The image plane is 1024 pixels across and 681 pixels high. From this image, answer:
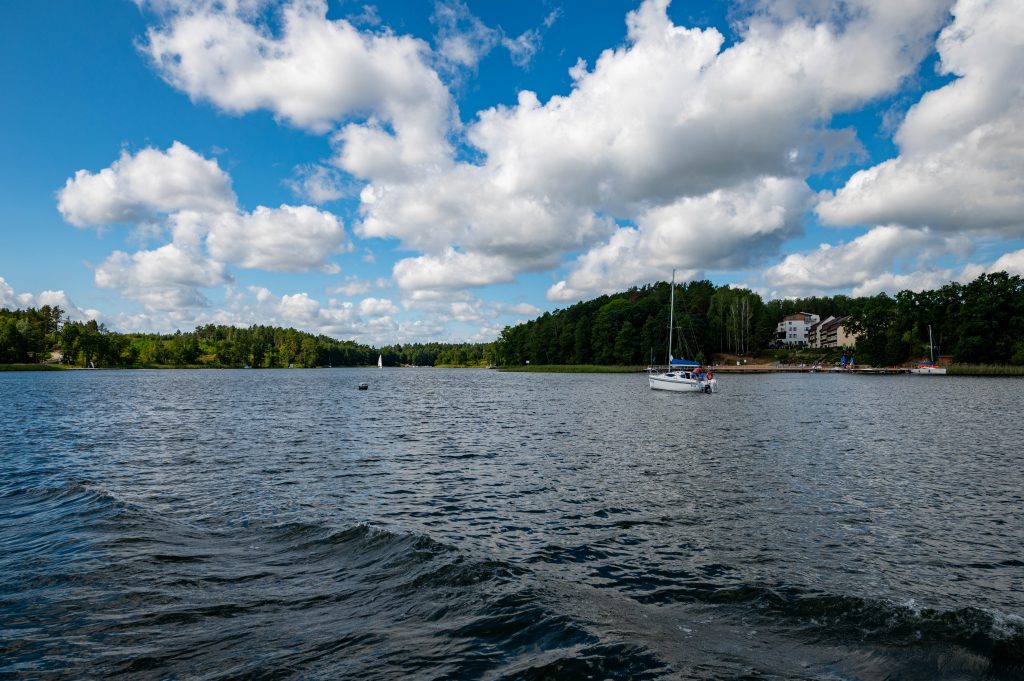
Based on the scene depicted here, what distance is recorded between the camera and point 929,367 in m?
142

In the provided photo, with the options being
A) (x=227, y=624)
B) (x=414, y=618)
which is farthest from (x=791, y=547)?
(x=227, y=624)

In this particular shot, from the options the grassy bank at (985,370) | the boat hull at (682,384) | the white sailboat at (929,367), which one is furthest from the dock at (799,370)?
the boat hull at (682,384)

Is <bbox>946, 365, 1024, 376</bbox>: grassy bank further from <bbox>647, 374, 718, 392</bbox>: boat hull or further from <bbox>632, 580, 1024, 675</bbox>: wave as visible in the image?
<bbox>632, 580, 1024, 675</bbox>: wave

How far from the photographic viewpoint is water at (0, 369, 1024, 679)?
358 inches

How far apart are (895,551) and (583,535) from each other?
7.94 meters

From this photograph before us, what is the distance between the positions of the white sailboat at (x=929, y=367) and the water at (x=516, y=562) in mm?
134935

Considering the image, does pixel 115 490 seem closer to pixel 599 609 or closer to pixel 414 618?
pixel 414 618

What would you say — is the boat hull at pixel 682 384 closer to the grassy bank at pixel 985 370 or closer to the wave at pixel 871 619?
the wave at pixel 871 619

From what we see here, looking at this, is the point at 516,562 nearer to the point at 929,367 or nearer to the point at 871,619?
the point at 871,619

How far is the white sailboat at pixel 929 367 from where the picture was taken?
140 metres

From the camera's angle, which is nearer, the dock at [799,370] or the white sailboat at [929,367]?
the white sailboat at [929,367]

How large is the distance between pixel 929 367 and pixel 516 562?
6566 inches

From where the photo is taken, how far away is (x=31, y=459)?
28.6m

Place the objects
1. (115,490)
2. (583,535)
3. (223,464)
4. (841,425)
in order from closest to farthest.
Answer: (583,535), (115,490), (223,464), (841,425)
